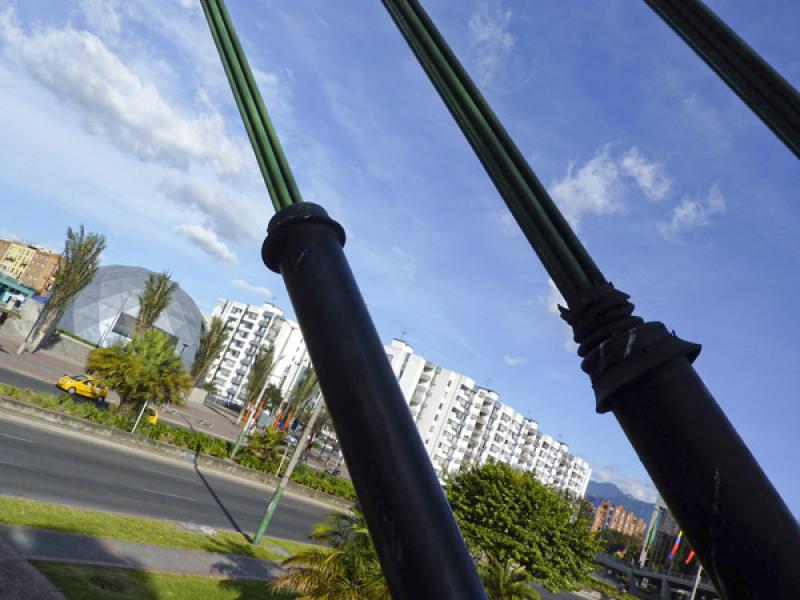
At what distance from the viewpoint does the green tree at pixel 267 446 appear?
35719 millimetres

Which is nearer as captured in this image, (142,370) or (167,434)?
(142,370)

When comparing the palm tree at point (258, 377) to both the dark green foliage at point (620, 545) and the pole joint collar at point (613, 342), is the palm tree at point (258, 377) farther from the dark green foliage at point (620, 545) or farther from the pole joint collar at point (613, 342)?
the dark green foliage at point (620, 545)

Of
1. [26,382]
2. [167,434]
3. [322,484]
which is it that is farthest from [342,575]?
[322,484]

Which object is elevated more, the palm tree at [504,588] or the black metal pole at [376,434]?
the black metal pole at [376,434]

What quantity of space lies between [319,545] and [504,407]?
98668 millimetres

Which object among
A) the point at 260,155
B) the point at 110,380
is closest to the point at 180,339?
the point at 110,380

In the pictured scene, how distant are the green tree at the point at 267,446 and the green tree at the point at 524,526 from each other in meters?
18.3

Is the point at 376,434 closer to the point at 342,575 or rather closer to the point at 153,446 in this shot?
the point at 342,575

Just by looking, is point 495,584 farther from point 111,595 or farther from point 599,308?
point 599,308

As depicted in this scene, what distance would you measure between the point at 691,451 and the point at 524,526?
65.2 ft

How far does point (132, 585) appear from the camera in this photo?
40.2 feet

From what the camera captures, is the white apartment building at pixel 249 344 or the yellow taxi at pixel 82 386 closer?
the yellow taxi at pixel 82 386

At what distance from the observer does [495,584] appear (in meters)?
13.0

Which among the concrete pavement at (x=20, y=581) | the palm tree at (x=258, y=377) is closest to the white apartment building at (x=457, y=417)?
the palm tree at (x=258, y=377)
